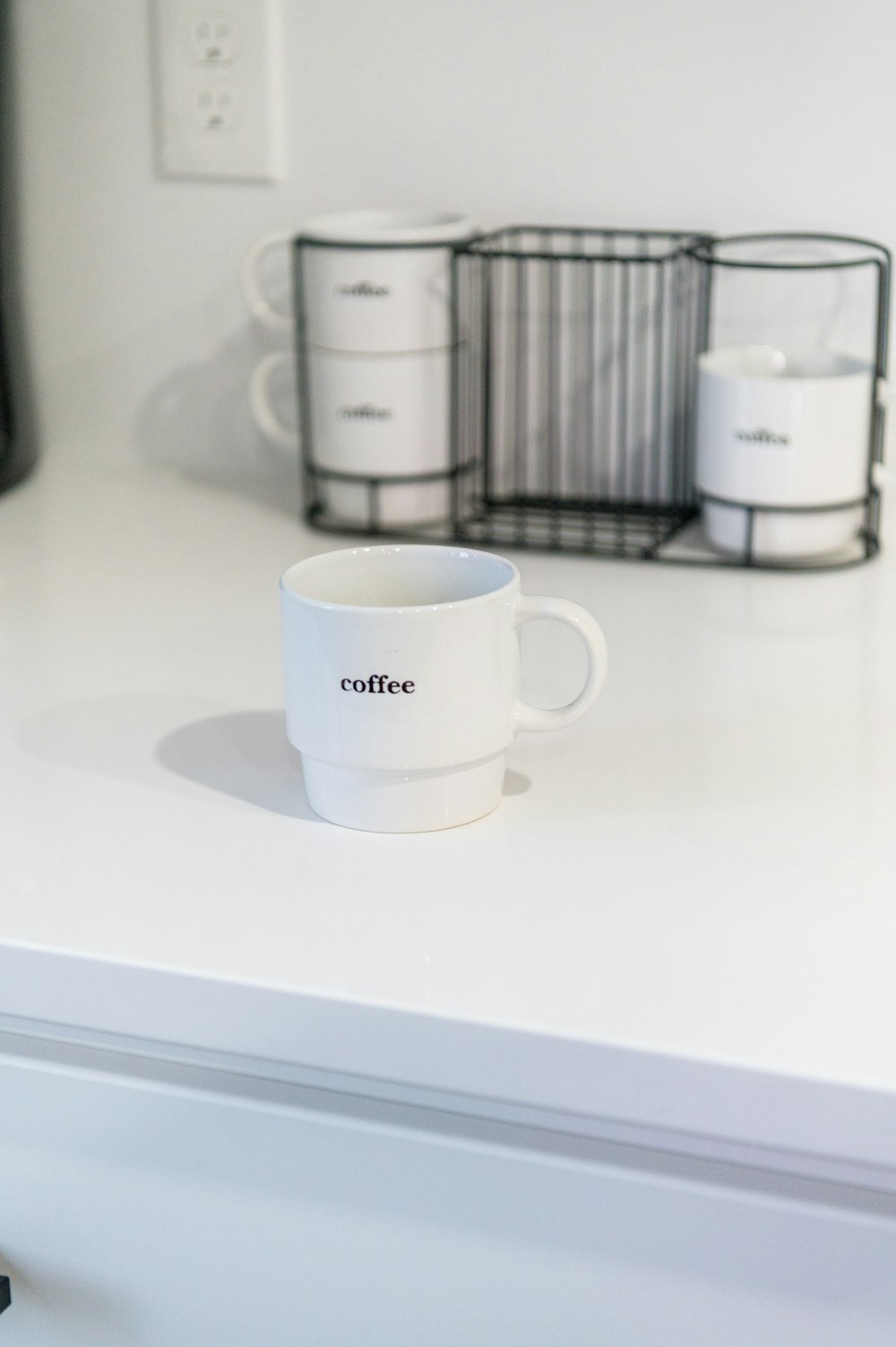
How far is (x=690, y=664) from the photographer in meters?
0.75

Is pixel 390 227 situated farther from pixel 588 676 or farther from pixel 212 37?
pixel 588 676

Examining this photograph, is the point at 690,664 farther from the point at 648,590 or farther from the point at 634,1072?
the point at 634,1072

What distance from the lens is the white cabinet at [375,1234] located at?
17.6 inches

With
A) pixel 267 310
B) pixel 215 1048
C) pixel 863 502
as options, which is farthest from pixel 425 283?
pixel 215 1048

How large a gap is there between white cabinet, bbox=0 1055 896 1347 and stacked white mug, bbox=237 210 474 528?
542 millimetres

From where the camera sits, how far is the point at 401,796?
556mm

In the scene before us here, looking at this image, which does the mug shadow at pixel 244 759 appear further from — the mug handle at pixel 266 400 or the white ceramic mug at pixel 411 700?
the mug handle at pixel 266 400

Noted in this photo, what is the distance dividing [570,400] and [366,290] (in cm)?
19

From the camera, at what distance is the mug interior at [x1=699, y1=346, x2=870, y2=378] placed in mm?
926

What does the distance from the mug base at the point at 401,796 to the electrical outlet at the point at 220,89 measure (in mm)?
673

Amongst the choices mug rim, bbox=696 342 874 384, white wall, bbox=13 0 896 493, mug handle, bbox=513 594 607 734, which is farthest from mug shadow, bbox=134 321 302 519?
mug handle, bbox=513 594 607 734

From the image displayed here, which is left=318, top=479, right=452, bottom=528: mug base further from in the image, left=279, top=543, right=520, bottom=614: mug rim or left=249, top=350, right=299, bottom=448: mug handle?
left=279, top=543, right=520, bottom=614: mug rim

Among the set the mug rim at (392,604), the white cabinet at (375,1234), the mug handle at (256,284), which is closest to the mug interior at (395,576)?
the mug rim at (392,604)

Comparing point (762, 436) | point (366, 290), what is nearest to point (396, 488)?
point (366, 290)
